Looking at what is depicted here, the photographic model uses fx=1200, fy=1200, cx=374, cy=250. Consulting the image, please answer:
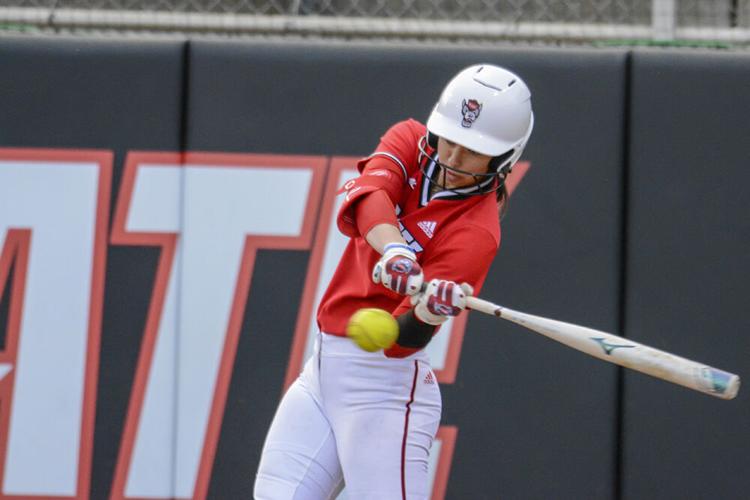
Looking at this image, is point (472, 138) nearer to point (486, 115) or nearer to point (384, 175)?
point (486, 115)

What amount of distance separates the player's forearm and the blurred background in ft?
4.37

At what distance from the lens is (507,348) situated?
4148 millimetres

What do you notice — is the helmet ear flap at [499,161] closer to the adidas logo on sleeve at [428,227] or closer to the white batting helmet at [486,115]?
the white batting helmet at [486,115]

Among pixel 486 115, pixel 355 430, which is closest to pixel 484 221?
pixel 486 115

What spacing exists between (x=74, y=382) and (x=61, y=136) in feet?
2.81

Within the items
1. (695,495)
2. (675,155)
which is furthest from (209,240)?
(695,495)

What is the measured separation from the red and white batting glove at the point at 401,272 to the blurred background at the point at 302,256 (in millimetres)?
1449

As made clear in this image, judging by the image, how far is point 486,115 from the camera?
2881 millimetres

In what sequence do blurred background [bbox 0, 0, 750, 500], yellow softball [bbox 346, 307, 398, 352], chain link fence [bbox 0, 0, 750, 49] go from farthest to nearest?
chain link fence [bbox 0, 0, 750, 49]
blurred background [bbox 0, 0, 750, 500]
yellow softball [bbox 346, 307, 398, 352]

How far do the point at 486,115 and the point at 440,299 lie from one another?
1.58 ft

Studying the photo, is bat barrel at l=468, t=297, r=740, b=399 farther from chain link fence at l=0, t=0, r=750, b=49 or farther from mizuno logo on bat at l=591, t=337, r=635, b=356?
chain link fence at l=0, t=0, r=750, b=49

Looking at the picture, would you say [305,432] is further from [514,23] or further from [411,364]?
[514,23]

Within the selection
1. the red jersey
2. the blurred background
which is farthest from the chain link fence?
the red jersey

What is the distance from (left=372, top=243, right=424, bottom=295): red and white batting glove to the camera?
2689mm
